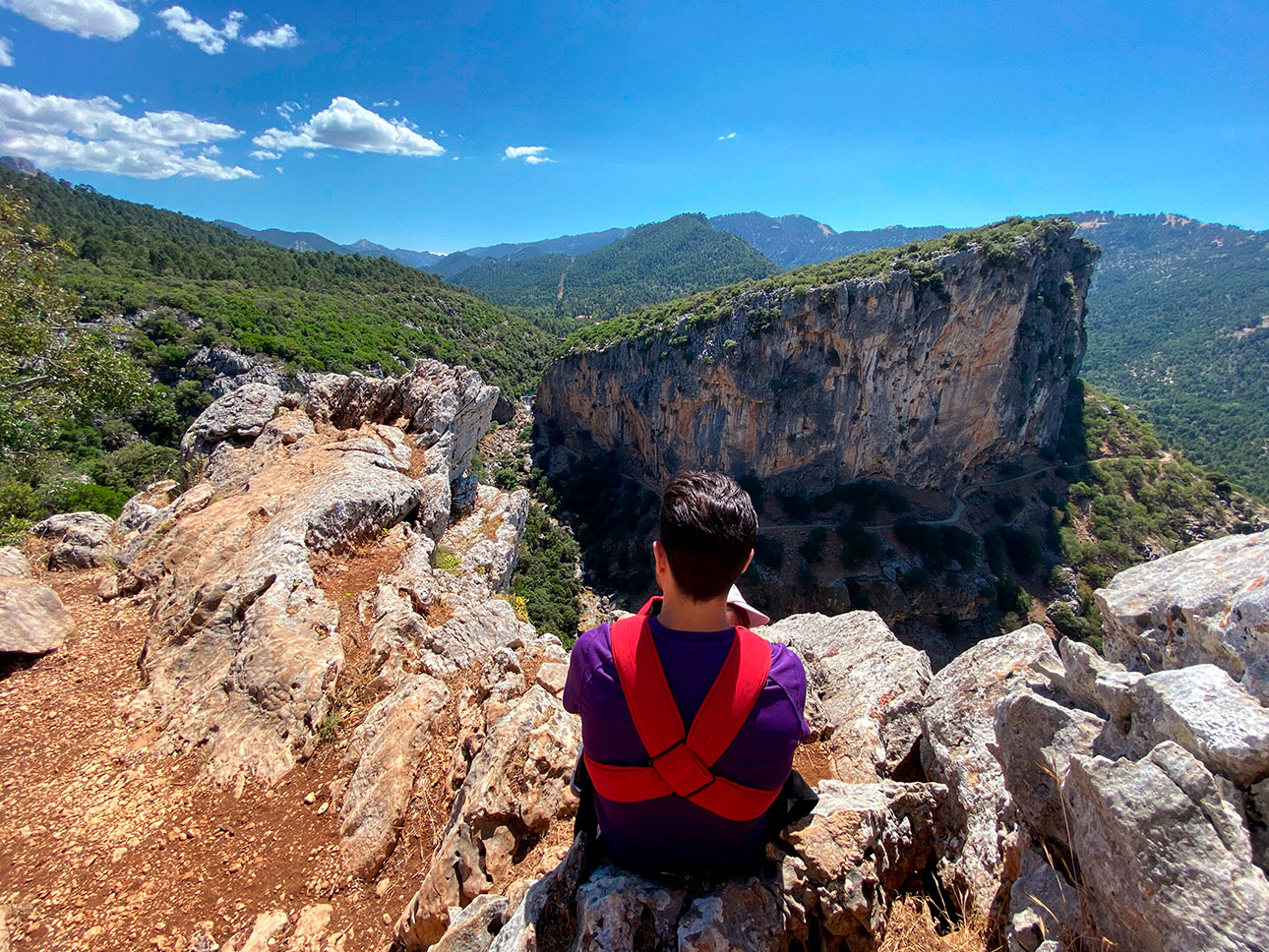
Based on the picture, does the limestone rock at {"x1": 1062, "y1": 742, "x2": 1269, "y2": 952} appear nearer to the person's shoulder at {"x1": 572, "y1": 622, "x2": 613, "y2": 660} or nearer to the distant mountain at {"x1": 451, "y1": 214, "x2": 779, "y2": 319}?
the person's shoulder at {"x1": 572, "y1": 622, "x2": 613, "y2": 660}

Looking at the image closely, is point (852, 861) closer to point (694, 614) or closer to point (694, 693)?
point (694, 693)

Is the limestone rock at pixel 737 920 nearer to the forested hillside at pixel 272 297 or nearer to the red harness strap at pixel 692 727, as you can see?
the red harness strap at pixel 692 727

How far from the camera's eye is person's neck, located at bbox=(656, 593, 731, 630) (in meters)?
2.08

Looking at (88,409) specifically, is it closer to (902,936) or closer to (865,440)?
(902,936)

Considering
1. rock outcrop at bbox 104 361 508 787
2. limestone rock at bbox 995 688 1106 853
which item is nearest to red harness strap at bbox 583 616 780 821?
limestone rock at bbox 995 688 1106 853

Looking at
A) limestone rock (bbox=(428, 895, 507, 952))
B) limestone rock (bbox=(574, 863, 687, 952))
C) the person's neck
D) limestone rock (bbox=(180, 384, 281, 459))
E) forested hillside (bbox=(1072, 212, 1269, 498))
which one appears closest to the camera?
the person's neck

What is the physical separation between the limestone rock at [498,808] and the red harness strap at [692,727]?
86.3 inches

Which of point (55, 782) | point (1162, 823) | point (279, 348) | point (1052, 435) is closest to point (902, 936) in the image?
point (1162, 823)

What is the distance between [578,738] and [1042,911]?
3.01 meters

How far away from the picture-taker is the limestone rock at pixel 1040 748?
9.50ft

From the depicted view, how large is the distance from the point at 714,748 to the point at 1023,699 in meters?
2.56

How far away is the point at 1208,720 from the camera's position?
7.23 ft

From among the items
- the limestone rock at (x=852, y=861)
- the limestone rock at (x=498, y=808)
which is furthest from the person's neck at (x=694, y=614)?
the limestone rock at (x=498, y=808)

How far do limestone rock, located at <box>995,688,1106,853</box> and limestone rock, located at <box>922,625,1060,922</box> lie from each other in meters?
0.20
